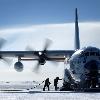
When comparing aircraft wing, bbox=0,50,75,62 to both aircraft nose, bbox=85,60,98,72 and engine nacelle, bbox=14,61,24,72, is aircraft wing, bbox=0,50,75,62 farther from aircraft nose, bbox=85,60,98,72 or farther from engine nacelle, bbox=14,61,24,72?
aircraft nose, bbox=85,60,98,72

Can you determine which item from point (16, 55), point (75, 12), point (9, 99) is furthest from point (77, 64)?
point (75, 12)

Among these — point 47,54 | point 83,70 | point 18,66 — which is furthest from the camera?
point 18,66

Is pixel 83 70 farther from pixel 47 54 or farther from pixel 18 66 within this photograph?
pixel 18 66

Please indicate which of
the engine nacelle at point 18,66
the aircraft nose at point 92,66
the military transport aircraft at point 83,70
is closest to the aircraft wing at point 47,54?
the engine nacelle at point 18,66

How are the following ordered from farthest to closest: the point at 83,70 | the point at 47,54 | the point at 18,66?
the point at 18,66 < the point at 47,54 < the point at 83,70

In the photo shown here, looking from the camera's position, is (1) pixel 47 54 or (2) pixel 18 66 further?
(2) pixel 18 66

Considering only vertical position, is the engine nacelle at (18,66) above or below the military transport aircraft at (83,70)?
above

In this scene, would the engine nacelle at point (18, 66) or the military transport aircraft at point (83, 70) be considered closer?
the military transport aircraft at point (83, 70)

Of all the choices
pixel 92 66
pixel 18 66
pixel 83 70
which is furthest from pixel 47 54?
pixel 92 66

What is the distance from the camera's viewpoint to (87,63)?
1140 inches

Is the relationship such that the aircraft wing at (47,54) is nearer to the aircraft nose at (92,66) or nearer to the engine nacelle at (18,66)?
the engine nacelle at (18,66)

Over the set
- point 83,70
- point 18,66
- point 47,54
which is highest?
point 47,54

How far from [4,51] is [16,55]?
1.59 metres

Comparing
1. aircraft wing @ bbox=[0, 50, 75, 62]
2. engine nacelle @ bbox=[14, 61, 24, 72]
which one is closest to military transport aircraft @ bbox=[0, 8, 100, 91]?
aircraft wing @ bbox=[0, 50, 75, 62]
